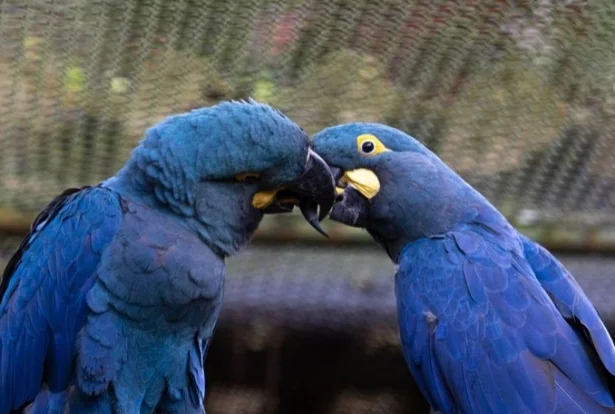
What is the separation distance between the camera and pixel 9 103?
8.48 ft

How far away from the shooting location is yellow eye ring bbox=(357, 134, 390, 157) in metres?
2.37

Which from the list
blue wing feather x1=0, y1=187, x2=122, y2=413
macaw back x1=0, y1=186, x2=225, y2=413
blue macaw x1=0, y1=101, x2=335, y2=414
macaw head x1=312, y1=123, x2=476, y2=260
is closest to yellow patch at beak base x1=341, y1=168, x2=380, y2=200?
macaw head x1=312, y1=123, x2=476, y2=260

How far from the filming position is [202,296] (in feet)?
7.20

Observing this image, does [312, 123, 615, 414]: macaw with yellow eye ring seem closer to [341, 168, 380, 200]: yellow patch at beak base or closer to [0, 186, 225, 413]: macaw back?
[341, 168, 380, 200]: yellow patch at beak base

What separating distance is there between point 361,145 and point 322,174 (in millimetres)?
161

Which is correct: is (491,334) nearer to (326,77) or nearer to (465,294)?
(465,294)

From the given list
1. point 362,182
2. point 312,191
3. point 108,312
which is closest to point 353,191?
point 362,182

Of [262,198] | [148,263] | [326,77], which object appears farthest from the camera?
[326,77]

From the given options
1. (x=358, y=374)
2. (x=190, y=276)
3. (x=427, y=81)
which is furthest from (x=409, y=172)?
(x=358, y=374)

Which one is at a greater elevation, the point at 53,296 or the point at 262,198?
the point at 262,198

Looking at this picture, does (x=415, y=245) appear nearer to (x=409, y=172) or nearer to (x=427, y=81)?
(x=409, y=172)

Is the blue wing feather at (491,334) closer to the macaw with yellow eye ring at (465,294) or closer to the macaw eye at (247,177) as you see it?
the macaw with yellow eye ring at (465,294)

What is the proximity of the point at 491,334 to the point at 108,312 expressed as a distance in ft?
2.74

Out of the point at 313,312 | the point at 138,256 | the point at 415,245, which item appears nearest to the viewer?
the point at 138,256
